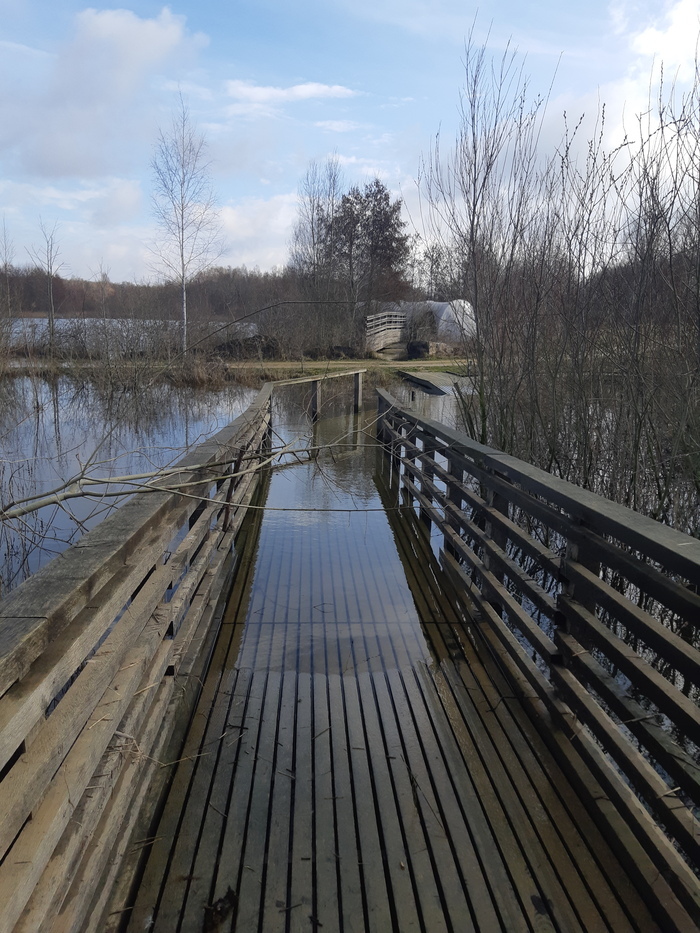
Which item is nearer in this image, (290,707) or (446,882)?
(446,882)

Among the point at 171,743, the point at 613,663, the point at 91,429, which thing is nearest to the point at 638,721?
the point at 613,663

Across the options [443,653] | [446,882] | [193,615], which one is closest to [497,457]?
[443,653]

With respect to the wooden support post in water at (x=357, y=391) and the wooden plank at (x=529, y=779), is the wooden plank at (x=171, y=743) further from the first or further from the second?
the wooden support post in water at (x=357, y=391)

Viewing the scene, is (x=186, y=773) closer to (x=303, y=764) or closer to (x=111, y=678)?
(x=303, y=764)

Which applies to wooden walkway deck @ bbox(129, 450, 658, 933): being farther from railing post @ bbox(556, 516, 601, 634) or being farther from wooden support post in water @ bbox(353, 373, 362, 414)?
wooden support post in water @ bbox(353, 373, 362, 414)

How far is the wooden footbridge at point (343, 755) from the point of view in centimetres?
161

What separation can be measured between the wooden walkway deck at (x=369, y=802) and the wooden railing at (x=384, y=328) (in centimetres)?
2605

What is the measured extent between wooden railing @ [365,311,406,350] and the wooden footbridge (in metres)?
26.1

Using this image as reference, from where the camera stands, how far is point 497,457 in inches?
141

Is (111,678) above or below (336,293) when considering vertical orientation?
below

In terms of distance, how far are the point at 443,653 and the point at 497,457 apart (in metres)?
1.09

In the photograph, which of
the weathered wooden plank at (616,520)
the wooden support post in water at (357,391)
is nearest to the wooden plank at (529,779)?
the weathered wooden plank at (616,520)

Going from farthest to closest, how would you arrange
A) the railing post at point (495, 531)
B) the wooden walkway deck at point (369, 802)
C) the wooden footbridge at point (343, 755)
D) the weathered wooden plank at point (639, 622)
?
the railing post at point (495, 531)
the wooden walkway deck at point (369, 802)
the weathered wooden plank at point (639, 622)
the wooden footbridge at point (343, 755)

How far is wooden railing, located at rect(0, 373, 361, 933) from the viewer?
131 cm
